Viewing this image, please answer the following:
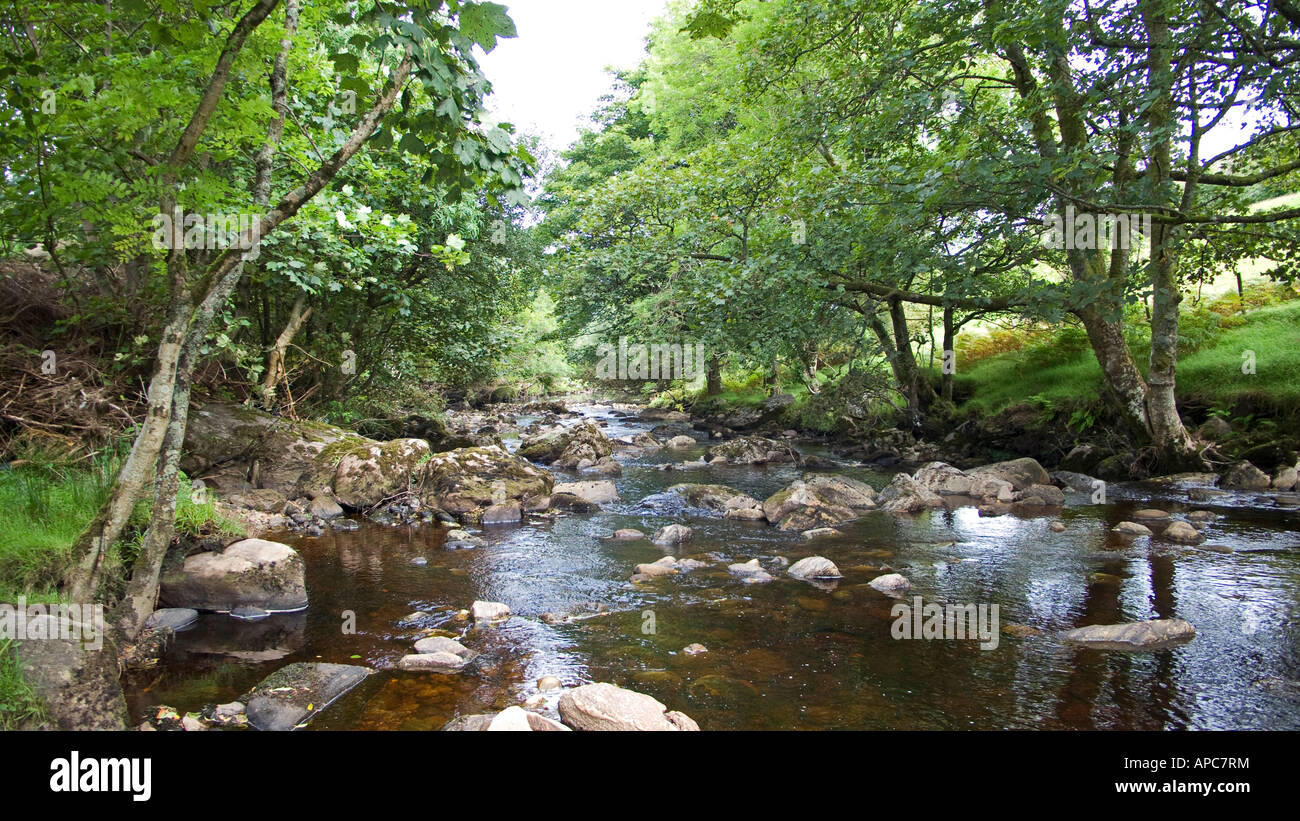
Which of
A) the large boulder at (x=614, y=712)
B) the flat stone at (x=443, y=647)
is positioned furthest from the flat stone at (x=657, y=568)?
the large boulder at (x=614, y=712)

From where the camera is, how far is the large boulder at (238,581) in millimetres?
6398

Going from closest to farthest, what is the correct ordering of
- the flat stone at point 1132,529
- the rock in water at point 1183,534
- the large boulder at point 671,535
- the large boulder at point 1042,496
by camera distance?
the rock in water at point 1183,534 → the flat stone at point 1132,529 → the large boulder at point 671,535 → the large boulder at point 1042,496

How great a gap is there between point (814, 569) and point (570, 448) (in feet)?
33.2

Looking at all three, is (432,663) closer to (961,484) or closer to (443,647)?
(443,647)

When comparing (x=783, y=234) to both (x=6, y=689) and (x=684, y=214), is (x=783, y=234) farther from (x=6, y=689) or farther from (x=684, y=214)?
(x=6, y=689)

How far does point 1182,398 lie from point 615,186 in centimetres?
1408

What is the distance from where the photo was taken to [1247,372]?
13016 mm

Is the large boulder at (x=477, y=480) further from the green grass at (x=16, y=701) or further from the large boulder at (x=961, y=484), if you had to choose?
the green grass at (x=16, y=701)

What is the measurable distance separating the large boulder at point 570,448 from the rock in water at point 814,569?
360 inches

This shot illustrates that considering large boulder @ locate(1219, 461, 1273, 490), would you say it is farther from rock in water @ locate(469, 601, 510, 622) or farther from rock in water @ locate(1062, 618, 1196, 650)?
rock in water @ locate(469, 601, 510, 622)

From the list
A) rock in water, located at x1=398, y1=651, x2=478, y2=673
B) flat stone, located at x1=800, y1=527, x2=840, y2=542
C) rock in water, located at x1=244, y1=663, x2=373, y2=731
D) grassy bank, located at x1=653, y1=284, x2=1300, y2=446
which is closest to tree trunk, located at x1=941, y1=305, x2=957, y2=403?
grassy bank, located at x1=653, y1=284, x2=1300, y2=446

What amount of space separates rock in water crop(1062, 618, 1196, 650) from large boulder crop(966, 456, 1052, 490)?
273 inches

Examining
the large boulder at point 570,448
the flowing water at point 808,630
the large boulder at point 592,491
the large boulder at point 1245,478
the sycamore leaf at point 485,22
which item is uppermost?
the sycamore leaf at point 485,22
